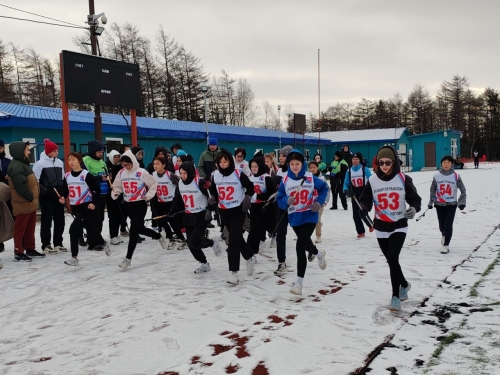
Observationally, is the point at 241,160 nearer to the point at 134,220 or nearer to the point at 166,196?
Answer: the point at 166,196

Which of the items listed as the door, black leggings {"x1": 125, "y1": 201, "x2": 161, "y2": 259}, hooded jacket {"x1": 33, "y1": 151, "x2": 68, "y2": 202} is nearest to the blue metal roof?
hooded jacket {"x1": 33, "y1": 151, "x2": 68, "y2": 202}

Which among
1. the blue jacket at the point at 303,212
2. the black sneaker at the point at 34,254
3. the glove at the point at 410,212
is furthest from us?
the black sneaker at the point at 34,254

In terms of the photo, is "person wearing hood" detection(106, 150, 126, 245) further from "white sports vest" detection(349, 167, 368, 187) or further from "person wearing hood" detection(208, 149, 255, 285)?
"white sports vest" detection(349, 167, 368, 187)

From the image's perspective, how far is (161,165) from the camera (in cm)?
835

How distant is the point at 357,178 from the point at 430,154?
121 ft

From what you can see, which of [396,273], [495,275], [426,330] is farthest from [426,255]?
[426,330]

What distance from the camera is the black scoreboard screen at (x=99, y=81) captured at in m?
12.2

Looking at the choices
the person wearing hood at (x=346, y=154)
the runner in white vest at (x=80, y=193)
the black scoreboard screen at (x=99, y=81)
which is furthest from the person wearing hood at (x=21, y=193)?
the person wearing hood at (x=346, y=154)

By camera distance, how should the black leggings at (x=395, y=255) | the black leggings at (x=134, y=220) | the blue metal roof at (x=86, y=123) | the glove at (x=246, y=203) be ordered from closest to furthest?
the black leggings at (x=395, y=255), the glove at (x=246, y=203), the black leggings at (x=134, y=220), the blue metal roof at (x=86, y=123)

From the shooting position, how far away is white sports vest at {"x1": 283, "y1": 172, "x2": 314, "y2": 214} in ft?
18.1

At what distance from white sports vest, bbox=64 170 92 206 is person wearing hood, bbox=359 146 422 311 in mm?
4816

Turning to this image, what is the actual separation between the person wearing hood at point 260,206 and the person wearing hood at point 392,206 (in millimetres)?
2319

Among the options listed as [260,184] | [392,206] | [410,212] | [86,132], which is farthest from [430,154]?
[410,212]

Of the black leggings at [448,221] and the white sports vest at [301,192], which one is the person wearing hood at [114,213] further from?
the black leggings at [448,221]
